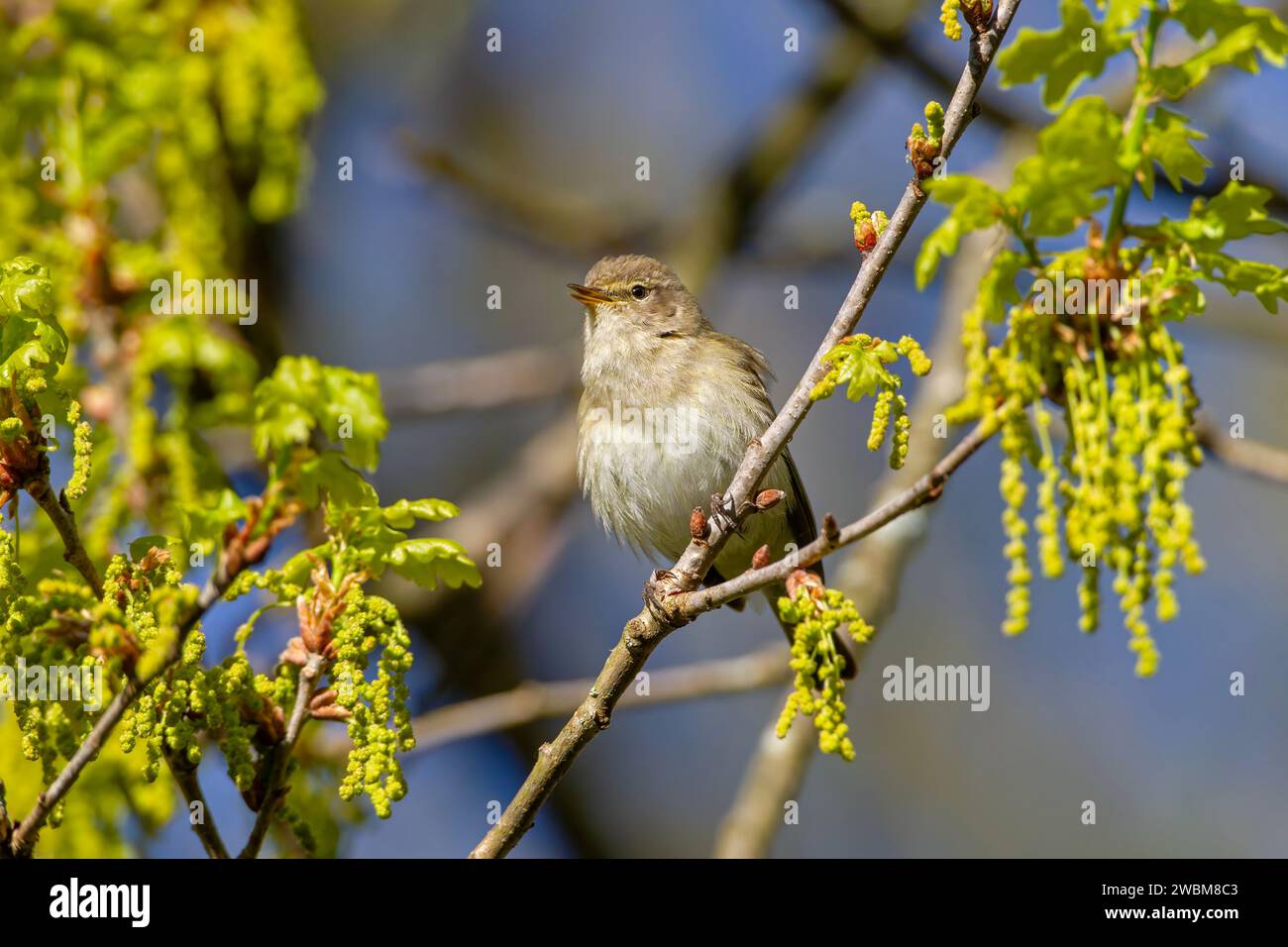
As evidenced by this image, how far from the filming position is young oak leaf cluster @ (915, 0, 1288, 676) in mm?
2035

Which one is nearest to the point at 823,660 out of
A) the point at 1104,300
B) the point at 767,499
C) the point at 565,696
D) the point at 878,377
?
the point at 767,499

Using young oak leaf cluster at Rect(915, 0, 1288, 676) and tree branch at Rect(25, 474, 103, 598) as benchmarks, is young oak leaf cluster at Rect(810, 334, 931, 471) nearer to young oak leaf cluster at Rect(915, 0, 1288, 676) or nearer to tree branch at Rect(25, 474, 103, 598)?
young oak leaf cluster at Rect(915, 0, 1288, 676)

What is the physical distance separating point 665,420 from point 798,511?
867 millimetres

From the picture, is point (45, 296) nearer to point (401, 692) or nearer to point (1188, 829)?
point (401, 692)

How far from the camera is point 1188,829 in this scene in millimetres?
9922

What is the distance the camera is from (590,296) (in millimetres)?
6379

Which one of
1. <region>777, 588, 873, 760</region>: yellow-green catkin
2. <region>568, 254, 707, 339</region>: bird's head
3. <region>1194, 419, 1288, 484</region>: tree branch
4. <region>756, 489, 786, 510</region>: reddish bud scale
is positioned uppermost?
<region>568, 254, 707, 339</region>: bird's head

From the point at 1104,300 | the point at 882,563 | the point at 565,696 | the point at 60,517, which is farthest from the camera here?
the point at 882,563

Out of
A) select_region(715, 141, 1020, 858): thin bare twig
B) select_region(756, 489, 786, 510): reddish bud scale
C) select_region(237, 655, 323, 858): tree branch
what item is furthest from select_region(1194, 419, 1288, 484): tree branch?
select_region(237, 655, 323, 858): tree branch

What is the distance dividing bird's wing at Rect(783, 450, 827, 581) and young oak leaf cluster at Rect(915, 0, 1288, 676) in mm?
3577

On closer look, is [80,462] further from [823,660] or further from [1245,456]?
[1245,456]

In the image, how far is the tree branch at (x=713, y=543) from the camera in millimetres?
2586

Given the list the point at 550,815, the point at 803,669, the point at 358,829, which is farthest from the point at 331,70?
the point at 803,669
